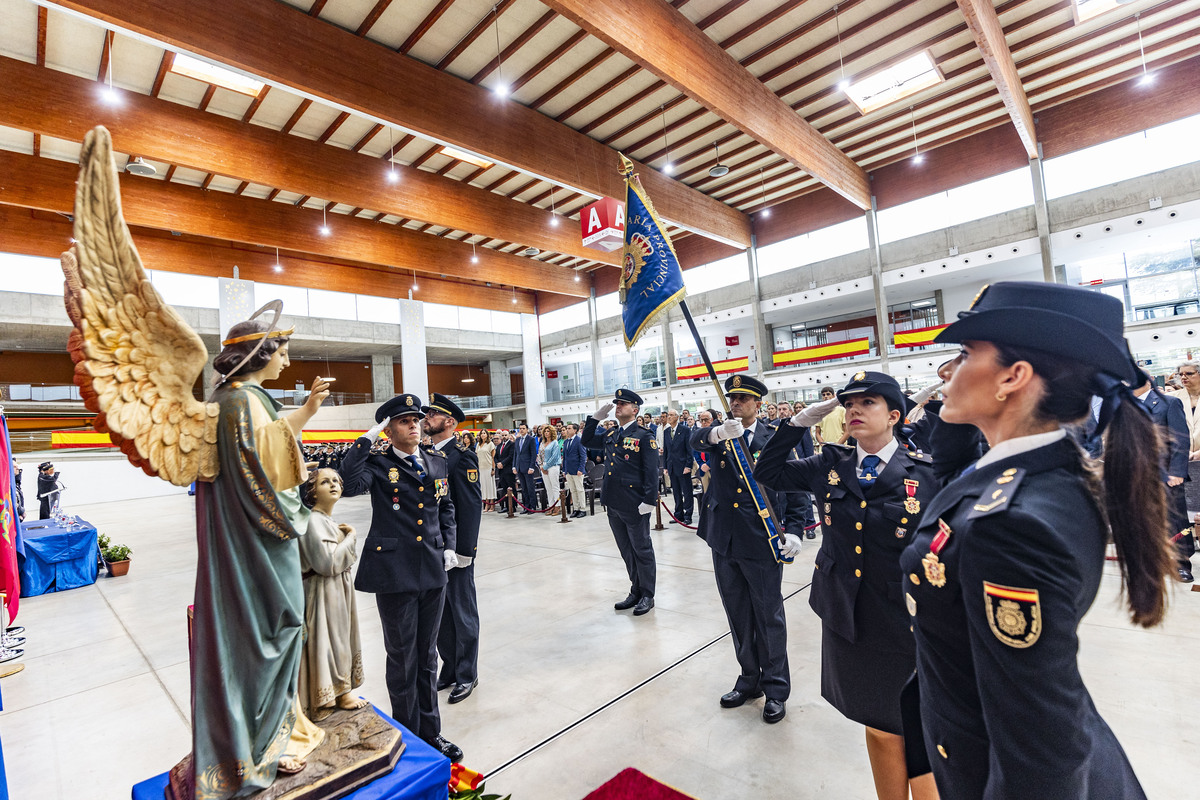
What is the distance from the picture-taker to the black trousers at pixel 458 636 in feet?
11.4

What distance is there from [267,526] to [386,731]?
2.68ft

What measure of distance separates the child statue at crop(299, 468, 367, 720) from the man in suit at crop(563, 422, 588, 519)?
769 centimetres

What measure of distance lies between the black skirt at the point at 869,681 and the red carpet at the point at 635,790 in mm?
820

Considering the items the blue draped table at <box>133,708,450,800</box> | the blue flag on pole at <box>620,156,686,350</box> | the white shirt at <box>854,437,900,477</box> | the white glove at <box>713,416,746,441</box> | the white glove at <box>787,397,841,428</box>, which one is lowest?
the blue draped table at <box>133,708,450,800</box>

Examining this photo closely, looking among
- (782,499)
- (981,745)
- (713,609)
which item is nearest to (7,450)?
(981,745)

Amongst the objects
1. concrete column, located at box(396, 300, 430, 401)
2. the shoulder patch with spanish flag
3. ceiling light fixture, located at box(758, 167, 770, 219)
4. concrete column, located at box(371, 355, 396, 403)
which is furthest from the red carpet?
concrete column, located at box(371, 355, 396, 403)

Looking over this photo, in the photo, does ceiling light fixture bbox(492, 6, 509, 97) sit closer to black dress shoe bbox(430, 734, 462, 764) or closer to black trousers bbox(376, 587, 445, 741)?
black trousers bbox(376, 587, 445, 741)

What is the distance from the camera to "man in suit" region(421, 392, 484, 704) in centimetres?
349

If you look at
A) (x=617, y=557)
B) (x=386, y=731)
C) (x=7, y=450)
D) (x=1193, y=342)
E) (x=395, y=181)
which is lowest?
(x=617, y=557)

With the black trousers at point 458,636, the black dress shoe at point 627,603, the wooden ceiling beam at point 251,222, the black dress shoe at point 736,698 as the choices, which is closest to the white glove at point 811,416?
the black dress shoe at point 736,698

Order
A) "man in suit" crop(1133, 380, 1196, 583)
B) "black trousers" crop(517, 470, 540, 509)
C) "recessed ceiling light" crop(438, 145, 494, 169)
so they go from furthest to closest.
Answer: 1. "black trousers" crop(517, 470, 540, 509)
2. "recessed ceiling light" crop(438, 145, 494, 169)
3. "man in suit" crop(1133, 380, 1196, 583)

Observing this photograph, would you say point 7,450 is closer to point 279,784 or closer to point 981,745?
point 279,784

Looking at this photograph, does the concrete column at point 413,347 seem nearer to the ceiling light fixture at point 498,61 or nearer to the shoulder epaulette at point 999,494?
the ceiling light fixture at point 498,61

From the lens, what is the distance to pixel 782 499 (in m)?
5.23
